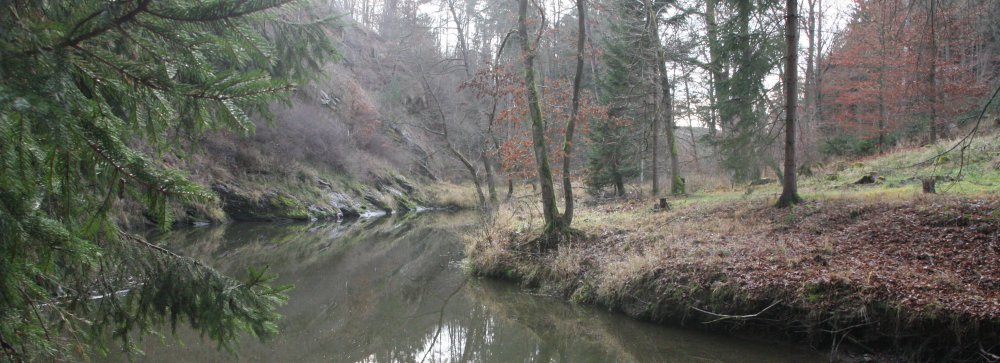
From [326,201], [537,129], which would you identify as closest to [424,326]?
[537,129]

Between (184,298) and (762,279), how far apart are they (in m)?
6.13

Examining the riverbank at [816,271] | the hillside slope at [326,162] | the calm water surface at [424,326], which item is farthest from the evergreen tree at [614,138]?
the riverbank at [816,271]

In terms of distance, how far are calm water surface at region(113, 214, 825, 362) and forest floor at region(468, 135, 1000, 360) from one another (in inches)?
15.9

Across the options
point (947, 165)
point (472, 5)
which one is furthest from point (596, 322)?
point (472, 5)

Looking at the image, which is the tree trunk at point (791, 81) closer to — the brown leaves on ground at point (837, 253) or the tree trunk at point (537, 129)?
the brown leaves on ground at point (837, 253)

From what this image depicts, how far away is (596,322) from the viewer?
786 cm

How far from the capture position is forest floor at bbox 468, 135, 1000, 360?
17.5 feet

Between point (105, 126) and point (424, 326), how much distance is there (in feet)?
22.9

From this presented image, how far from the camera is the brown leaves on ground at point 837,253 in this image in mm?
5617

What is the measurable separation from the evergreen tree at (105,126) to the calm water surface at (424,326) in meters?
0.78

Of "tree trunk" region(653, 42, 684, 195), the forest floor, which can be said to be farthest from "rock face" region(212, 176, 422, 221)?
"tree trunk" region(653, 42, 684, 195)

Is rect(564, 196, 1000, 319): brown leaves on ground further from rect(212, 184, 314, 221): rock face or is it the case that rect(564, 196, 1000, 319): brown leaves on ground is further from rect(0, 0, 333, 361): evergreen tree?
rect(212, 184, 314, 221): rock face

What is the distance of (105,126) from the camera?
6.01ft

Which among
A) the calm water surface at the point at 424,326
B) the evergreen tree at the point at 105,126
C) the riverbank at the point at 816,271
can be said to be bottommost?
the calm water surface at the point at 424,326
